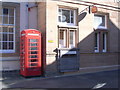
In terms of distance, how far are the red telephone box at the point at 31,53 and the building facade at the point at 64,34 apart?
0.47 meters

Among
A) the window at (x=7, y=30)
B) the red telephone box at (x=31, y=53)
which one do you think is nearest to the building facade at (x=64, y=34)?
the window at (x=7, y=30)

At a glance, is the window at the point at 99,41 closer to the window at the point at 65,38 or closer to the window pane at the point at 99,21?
the window pane at the point at 99,21

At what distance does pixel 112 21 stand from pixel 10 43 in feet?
23.5

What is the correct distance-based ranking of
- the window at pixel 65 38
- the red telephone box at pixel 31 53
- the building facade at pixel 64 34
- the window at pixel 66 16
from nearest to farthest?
the red telephone box at pixel 31 53
the building facade at pixel 64 34
the window at pixel 65 38
the window at pixel 66 16

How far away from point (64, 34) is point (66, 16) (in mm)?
1149

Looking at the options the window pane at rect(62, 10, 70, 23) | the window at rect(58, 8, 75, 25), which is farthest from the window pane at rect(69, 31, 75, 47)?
the window pane at rect(62, 10, 70, 23)

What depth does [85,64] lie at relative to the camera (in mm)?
11320

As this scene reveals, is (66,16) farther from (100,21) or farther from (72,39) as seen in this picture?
(100,21)

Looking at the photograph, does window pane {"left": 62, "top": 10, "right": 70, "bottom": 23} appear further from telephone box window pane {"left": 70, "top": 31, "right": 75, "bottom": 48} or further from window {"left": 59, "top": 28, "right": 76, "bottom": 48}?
telephone box window pane {"left": 70, "top": 31, "right": 75, "bottom": 48}

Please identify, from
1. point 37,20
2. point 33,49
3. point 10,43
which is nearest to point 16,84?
point 33,49

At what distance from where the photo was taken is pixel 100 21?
1269cm

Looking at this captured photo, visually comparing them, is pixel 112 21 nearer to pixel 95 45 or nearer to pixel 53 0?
pixel 95 45

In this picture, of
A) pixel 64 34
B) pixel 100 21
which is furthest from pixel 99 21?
pixel 64 34

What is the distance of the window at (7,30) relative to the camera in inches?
410
